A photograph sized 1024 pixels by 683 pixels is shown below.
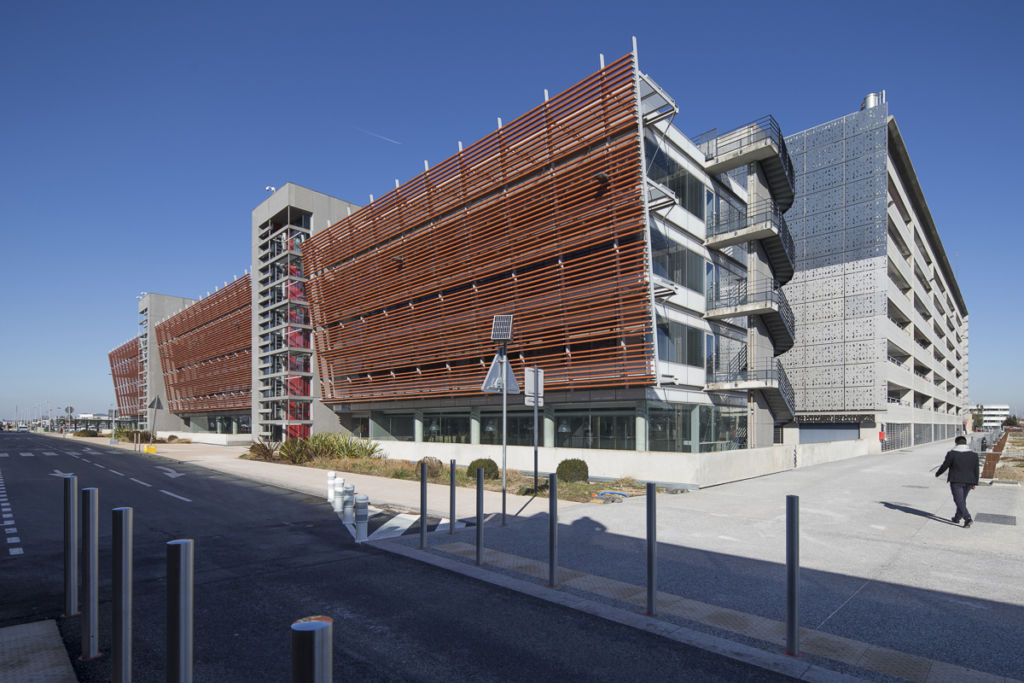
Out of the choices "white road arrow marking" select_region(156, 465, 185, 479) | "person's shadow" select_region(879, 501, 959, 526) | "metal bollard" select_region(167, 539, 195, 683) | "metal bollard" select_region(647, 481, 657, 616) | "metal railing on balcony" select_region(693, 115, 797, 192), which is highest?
"metal railing on balcony" select_region(693, 115, 797, 192)

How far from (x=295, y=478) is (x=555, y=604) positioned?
16.1m

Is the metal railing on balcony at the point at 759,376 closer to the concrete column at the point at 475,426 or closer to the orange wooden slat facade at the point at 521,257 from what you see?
A: the orange wooden slat facade at the point at 521,257

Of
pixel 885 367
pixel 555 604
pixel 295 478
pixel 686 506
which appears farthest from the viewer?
pixel 885 367

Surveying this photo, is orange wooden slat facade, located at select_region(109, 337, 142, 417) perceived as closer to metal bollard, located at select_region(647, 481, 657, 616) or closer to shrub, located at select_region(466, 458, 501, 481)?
shrub, located at select_region(466, 458, 501, 481)

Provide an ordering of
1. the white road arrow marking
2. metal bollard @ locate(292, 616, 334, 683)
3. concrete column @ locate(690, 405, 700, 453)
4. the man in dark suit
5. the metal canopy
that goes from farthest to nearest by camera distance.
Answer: concrete column @ locate(690, 405, 700, 453)
the white road arrow marking
the metal canopy
the man in dark suit
metal bollard @ locate(292, 616, 334, 683)

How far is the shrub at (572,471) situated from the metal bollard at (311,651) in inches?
678

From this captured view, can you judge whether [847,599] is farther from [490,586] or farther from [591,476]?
[591,476]

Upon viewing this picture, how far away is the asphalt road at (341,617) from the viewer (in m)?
4.57

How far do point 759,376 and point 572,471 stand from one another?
46.3 feet

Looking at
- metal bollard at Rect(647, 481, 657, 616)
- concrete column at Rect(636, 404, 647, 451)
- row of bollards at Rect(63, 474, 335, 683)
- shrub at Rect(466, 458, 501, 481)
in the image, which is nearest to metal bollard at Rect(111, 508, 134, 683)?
row of bollards at Rect(63, 474, 335, 683)

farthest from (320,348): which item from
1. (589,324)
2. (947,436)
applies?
(947,436)

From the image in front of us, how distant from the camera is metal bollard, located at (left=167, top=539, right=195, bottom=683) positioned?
3.08 metres

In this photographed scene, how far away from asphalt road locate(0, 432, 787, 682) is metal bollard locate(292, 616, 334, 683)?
284cm

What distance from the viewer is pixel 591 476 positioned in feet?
70.5
